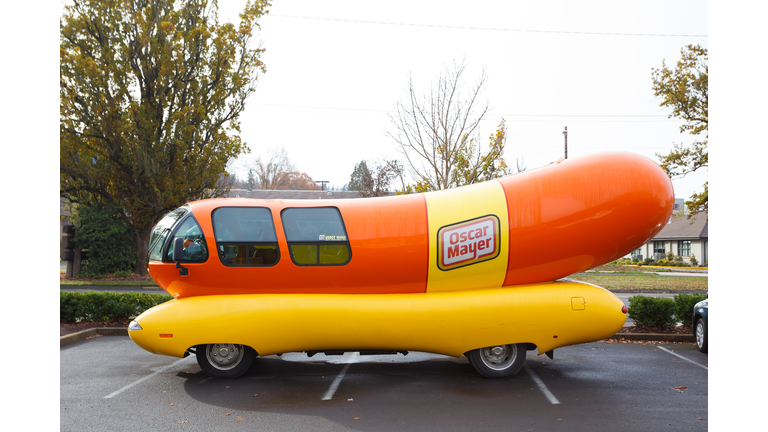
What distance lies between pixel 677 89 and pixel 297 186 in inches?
2199

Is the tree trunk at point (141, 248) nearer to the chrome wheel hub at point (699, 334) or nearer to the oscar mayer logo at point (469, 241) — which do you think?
the oscar mayer logo at point (469, 241)

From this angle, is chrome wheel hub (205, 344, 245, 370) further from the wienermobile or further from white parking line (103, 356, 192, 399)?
white parking line (103, 356, 192, 399)

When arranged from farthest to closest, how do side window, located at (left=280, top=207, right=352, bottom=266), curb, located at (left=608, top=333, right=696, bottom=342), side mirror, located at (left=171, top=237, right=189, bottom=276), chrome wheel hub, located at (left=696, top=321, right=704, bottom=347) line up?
curb, located at (left=608, top=333, right=696, bottom=342)
chrome wheel hub, located at (left=696, top=321, right=704, bottom=347)
side window, located at (left=280, top=207, right=352, bottom=266)
side mirror, located at (left=171, top=237, right=189, bottom=276)

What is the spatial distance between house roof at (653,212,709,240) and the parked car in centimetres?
4362

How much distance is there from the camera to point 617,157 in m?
7.49

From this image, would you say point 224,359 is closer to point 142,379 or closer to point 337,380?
point 142,379

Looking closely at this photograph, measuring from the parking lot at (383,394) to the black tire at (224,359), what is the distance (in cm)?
19

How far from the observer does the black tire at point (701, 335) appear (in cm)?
926

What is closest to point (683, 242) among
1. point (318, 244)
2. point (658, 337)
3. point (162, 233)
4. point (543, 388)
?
point (658, 337)

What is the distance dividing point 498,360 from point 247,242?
4161 mm

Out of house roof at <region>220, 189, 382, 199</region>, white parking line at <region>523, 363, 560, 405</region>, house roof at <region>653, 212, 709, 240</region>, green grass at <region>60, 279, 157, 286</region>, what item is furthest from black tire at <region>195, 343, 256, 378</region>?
house roof at <region>653, 212, 709, 240</region>

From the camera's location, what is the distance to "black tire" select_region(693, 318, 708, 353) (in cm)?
926

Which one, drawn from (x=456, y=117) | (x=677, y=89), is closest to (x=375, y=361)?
(x=456, y=117)

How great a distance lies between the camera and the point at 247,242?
7.38 meters
